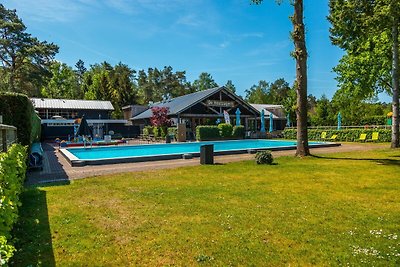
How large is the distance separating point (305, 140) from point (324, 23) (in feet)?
62.3

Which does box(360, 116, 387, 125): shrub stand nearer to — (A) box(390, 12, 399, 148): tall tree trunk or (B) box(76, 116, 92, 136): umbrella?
(A) box(390, 12, 399, 148): tall tree trunk

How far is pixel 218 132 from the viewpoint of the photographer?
32062 mm

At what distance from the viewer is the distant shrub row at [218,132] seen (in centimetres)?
3081

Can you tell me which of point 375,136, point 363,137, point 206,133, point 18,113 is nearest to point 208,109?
point 206,133

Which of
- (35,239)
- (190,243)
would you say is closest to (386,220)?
(190,243)

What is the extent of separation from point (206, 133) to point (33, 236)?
26.4 metres

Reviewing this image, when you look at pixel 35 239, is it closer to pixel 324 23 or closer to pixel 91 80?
pixel 324 23

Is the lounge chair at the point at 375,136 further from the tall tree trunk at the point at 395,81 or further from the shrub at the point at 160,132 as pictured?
the shrub at the point at 160,132

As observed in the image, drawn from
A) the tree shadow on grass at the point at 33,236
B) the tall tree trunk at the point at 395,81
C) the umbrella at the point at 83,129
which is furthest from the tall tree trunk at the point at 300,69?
the umbrella at the point at 83,129

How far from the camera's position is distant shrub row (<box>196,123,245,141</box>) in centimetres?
3081

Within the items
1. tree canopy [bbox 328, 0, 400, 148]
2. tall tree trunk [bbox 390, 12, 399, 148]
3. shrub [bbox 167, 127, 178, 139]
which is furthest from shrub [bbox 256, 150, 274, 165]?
shrub [bbox 167, 127, 178, 139]

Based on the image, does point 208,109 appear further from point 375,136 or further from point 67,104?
point 67,104

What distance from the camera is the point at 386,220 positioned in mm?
5445

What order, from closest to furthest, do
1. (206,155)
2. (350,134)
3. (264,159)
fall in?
(264,159), (206,155), (350,134)
